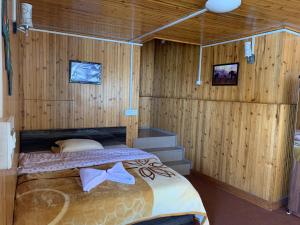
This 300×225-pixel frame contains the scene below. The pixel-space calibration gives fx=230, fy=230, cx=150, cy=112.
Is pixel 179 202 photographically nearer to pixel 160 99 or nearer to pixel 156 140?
pixel 156 140

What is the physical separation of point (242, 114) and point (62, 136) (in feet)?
8.97

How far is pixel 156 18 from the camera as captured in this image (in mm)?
2734

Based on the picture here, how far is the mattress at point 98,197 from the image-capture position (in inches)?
64.8

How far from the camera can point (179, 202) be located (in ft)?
6.88

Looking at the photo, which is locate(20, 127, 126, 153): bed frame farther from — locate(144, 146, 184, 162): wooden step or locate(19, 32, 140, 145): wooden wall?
locate(144, 146, 184, 162): wooden step

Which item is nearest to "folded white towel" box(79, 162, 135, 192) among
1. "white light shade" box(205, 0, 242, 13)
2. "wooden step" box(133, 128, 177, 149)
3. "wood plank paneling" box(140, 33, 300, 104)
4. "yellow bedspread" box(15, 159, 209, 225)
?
"yellow bedspread" box(15, 159, 209, 225)

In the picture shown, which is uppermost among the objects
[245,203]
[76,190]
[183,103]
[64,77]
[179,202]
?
[64,77]

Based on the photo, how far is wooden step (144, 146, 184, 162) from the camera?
4250 mm

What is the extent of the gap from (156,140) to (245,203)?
188cm

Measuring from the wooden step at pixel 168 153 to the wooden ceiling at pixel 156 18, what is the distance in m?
2.03

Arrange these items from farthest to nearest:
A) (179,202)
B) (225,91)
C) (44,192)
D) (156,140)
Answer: (156,140) < (225,91) < (179,202) < (44,192)

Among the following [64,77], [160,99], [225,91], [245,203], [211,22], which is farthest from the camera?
[160,99]

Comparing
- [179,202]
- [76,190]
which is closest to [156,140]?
[179,202]

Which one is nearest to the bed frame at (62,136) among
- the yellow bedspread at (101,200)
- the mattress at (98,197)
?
the mattress at (98,197)
